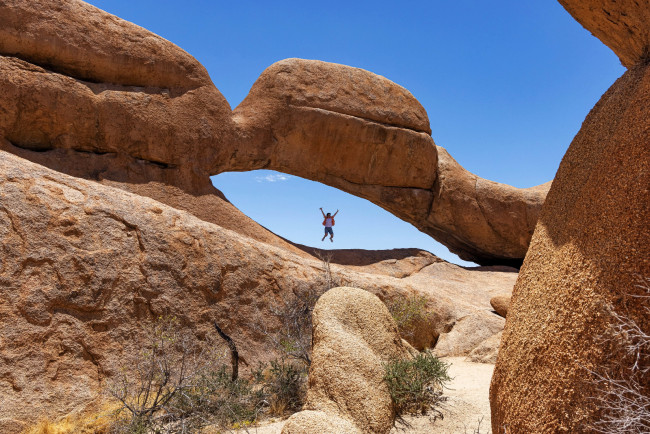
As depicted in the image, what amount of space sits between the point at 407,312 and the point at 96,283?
17.1 feet

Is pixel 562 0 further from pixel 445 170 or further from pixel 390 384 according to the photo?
pixel 445 170

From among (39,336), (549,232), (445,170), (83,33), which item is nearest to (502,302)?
(445,170)

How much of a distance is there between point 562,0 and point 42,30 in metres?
11.1

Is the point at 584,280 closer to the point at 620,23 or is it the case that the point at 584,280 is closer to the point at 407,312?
the point at 620,23

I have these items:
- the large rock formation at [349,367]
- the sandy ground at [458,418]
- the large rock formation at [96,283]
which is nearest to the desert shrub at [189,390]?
the large rock formation at [96,283]

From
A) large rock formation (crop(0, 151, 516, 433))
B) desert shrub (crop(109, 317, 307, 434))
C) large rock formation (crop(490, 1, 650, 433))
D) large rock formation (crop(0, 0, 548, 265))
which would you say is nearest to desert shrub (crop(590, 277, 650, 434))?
large rock formation (crop(490, 1, 650, 433))

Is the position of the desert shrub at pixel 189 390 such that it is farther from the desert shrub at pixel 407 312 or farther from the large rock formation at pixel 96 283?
the desert shrub at pixel 407 312

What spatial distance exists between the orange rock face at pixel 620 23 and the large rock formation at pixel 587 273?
10 millimetres

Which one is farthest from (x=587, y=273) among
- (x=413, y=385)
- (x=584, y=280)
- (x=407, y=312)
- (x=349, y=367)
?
(x=407, y=312)

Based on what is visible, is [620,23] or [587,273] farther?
[620,23]

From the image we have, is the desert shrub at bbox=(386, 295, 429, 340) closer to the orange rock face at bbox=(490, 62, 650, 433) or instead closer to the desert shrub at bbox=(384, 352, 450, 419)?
the desert shrub at bbox=(384, 352, 450, 419)

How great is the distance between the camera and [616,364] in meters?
2.47

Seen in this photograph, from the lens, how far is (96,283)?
226 inches

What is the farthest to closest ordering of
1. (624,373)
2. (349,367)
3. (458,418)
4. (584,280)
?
1. (458,418)
2. (349,367)
3. (584,280)
4. (624,373)
